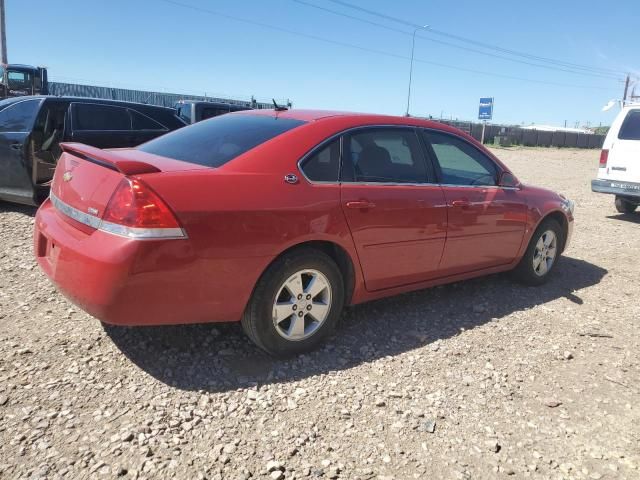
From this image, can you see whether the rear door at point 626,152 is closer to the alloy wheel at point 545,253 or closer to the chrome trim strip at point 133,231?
the alloy wheel at point 545,253

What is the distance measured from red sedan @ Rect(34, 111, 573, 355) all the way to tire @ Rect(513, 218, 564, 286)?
76cm

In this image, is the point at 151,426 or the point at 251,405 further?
the point at 251,405

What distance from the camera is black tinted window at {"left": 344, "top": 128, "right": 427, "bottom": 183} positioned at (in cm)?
347

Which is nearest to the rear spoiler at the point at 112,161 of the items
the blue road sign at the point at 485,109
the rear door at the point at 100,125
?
the rear door at the point at 100,125

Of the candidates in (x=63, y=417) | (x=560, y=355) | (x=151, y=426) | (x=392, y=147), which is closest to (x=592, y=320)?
(x=560, y=355)

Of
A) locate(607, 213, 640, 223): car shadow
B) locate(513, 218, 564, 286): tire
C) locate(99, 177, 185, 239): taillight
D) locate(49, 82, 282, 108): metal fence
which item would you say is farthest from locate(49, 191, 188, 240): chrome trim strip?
locate(49, 82, 282, 108): metal fence

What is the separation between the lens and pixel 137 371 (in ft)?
9.79

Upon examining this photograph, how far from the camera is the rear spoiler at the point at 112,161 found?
8.66 ft

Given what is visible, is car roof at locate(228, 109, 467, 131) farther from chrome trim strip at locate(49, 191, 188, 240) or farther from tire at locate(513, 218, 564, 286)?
tire at locate(513, 218, 564, 286)

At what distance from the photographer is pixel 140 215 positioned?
2.54 meters

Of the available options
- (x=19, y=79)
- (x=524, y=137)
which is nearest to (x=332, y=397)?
(x=19, y=79)

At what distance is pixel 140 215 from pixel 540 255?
403cm

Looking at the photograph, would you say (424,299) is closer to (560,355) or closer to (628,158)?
(560,355)

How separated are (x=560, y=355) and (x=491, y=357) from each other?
1.77ft
